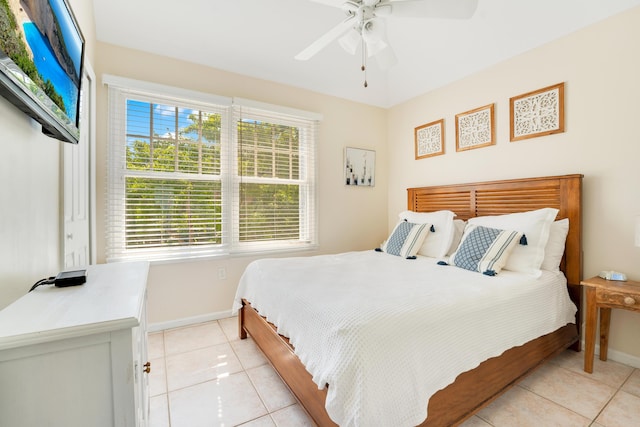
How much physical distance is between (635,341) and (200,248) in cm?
361

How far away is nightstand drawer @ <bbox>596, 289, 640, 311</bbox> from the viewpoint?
1.78m

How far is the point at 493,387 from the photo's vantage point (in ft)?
5.29

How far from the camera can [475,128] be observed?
118 inches

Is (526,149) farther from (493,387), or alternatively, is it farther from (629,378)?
(493,387)

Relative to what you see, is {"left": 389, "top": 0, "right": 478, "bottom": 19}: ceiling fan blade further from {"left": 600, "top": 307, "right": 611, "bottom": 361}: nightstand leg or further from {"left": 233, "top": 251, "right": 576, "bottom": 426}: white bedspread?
{"left": 600, "top": 307, "right": 611, "bottom": 361}: nightstand leg

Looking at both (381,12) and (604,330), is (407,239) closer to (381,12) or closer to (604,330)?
(604,330)

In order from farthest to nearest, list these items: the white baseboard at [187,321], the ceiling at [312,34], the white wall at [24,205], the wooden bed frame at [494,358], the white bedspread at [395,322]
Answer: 1. the white baseboard at [187,321]
2. the ceiling at [312,34]
3. the wooden bed frame at [494,358]
4. the white bedspread at [395,322]
5. the white wall at [24,205]

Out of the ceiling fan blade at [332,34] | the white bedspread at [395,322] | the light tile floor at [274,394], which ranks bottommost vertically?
the light tile floor at [274,394]

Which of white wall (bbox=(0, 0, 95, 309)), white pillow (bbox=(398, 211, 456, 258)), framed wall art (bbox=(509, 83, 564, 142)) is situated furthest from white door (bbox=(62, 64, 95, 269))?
framed wall art (bbox=(509, 83, 564, 142))

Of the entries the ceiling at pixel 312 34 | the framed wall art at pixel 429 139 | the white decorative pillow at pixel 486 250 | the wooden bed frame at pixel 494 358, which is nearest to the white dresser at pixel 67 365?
the wooden bed frame at pixel 494 358

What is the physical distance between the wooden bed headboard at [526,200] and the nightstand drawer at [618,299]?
0.32m

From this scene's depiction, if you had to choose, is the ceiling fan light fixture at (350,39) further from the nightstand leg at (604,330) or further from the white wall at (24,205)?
the nightstand leg at (604,330)

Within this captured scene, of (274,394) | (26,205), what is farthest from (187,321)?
(26,205)

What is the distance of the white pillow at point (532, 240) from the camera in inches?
83.8
